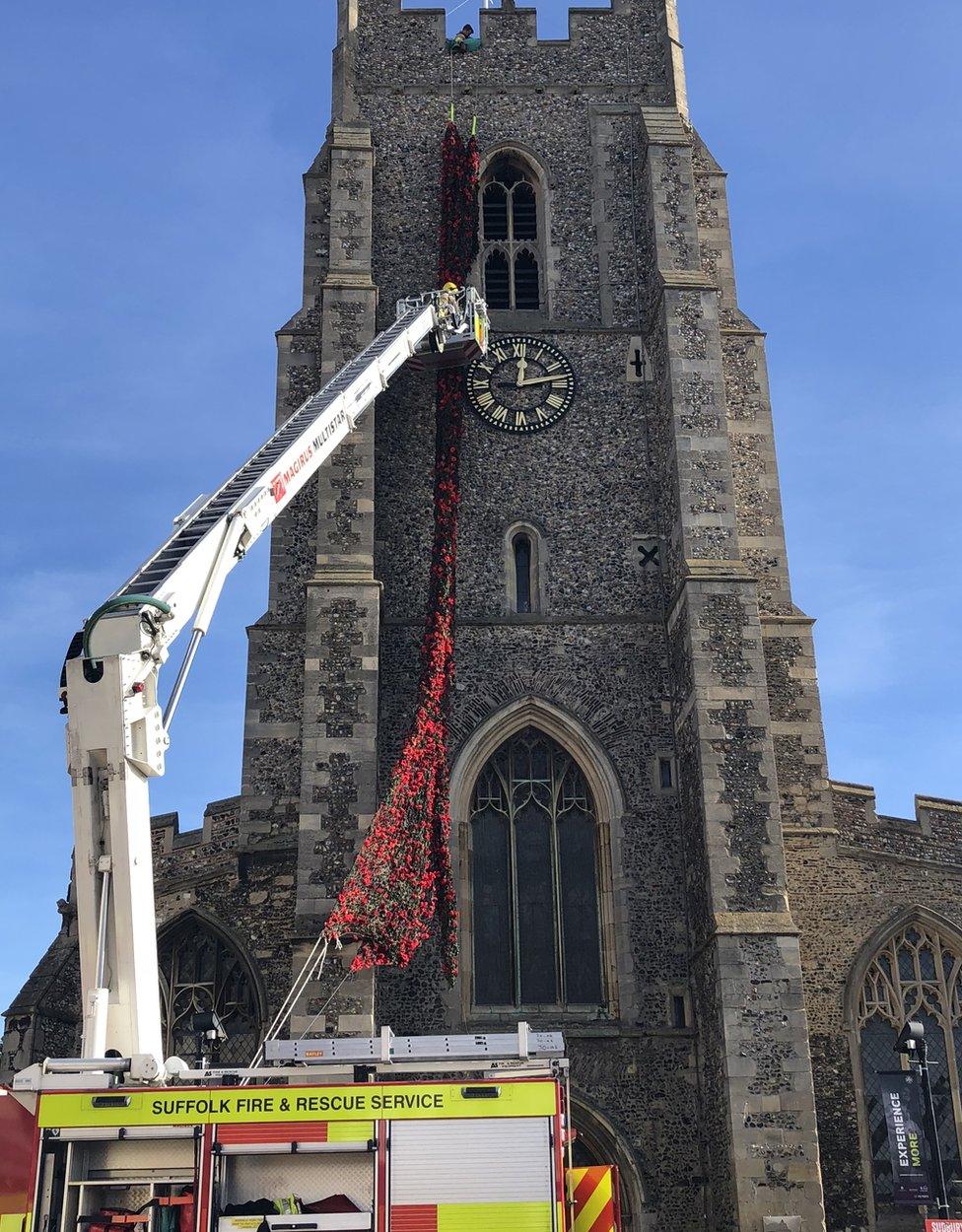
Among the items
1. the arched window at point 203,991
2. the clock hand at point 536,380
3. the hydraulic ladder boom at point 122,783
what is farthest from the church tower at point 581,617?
the hydraulic ladder boom at point 122,783

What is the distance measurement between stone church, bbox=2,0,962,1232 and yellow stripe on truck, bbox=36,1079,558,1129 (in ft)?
25.1

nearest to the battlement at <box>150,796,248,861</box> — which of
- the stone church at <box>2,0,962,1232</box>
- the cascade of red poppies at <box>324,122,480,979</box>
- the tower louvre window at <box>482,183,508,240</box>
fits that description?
the stone church at <box>2,0,962,1232</box>

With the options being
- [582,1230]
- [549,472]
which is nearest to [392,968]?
[549,472]

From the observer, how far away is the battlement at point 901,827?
21391mm

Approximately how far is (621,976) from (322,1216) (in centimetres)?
1002

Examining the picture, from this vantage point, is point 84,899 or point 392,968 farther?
point 392,968

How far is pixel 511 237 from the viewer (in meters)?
25.0

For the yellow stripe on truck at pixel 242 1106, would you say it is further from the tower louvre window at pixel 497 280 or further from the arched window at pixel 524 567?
the tower louvre window at pixel 497 280

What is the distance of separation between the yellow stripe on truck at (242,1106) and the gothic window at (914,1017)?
1105 cm

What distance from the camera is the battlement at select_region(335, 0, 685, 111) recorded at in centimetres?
2553

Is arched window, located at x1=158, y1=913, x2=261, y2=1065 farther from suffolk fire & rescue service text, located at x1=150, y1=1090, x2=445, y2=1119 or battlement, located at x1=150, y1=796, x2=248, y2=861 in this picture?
suffolk fire & rescue service text, located at x1=150, y1=1090, x2=445, y2=1119

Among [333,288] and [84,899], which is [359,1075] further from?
[333,288]

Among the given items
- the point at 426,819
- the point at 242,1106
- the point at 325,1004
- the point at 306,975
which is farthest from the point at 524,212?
the point at 242,1106

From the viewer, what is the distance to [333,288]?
2253 centimetres
